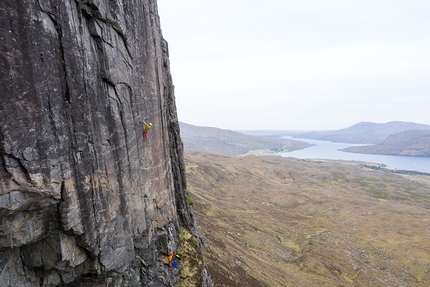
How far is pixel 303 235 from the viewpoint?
42.1m

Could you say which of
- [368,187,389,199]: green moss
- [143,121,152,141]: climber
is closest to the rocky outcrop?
[143,121,152,141]: climber

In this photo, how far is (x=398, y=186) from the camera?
89.8 metres

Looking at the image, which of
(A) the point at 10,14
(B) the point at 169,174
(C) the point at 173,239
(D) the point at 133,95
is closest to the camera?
(A) the point at 10,14

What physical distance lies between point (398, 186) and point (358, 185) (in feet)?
49.6

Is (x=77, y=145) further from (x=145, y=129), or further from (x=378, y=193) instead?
(x=378, y=193)

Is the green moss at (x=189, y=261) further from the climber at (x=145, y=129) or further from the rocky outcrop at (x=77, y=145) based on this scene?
the climber at (x=145, y=129)

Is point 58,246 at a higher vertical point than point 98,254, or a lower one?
higher

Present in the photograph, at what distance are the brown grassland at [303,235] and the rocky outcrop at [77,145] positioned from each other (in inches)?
463

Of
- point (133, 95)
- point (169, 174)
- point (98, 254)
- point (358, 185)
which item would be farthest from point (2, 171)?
point (358, 185)

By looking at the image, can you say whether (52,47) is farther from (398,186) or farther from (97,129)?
(398,186)

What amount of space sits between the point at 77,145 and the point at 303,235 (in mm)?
41492

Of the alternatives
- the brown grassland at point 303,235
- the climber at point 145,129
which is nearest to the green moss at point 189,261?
the brown grassland at point 303,235

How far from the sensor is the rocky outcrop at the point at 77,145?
7.76 metres

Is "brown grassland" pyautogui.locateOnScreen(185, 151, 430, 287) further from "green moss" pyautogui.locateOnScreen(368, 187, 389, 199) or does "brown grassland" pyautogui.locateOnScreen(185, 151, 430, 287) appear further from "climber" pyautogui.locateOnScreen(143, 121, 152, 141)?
"climber" pyautogui.locateOnScreen(143, 121, 152, 141)
